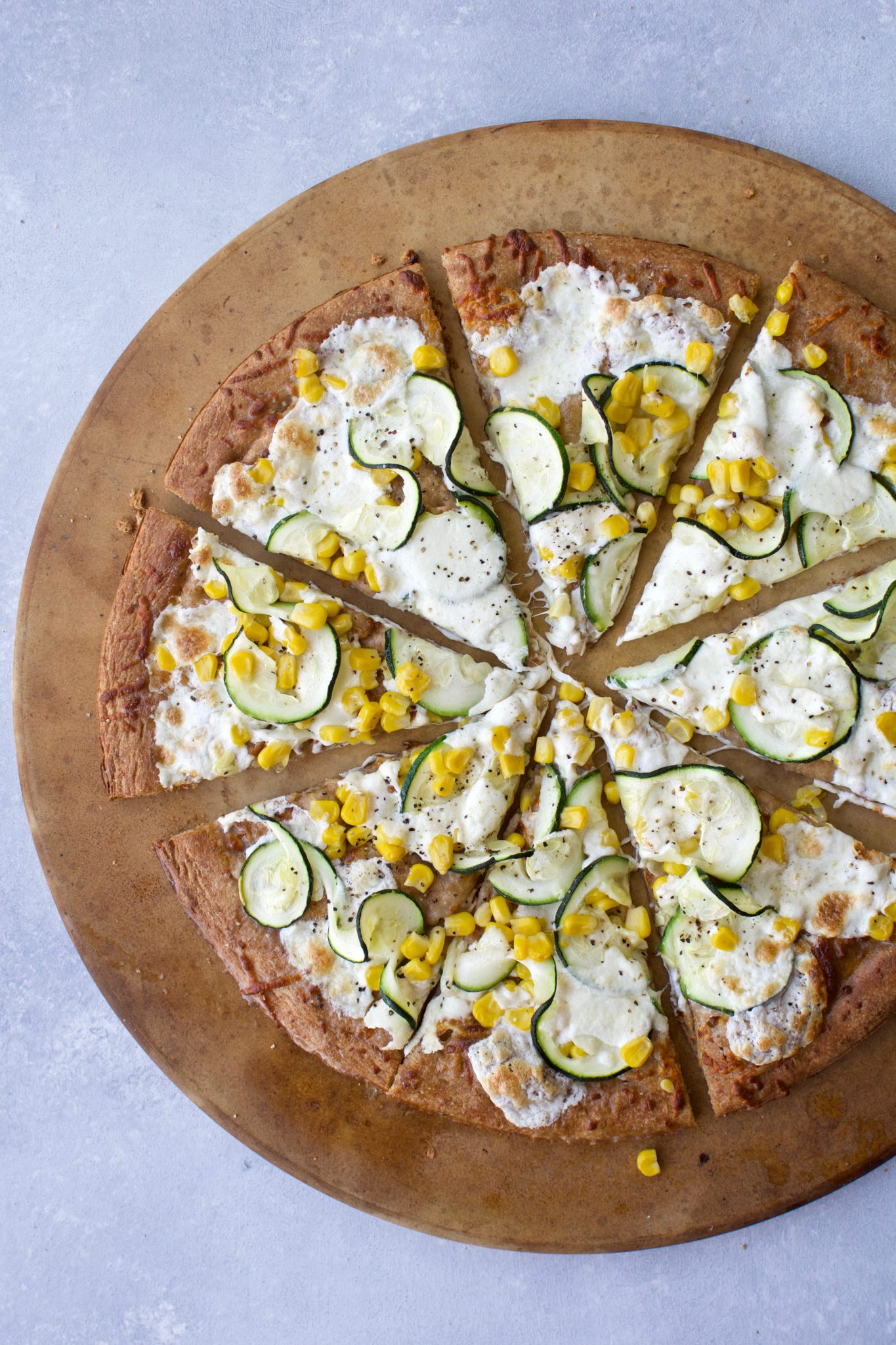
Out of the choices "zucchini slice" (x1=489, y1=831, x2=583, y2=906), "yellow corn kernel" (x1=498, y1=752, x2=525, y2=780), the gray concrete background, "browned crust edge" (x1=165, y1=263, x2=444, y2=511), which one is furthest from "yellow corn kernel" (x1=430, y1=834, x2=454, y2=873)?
"browned crust edge" (x1=165, y1=263, x2=444, y2=511)

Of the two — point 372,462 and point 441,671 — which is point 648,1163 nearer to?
point 441,671

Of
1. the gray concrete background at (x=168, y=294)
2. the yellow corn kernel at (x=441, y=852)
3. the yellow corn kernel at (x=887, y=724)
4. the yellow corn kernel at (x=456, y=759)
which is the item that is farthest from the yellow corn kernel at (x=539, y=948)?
the yellow corn kernel at (x=887, y=724)

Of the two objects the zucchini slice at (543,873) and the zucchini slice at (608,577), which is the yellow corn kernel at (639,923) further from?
the zucchini slice at (608,577)

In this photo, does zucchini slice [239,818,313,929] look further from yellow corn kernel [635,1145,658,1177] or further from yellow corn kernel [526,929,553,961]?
yellow corn kernel [635,1145,658,1177]

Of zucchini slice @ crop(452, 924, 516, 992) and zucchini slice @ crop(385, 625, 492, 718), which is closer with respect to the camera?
zucchini slice @ crop(452, 924, 516, 992)

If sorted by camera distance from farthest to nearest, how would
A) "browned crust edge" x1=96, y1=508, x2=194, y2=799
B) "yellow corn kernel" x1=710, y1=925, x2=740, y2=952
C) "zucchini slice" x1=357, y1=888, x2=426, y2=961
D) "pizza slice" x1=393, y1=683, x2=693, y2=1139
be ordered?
"browned crust edge" x1=96, y1=508, x2=194, y2=799 → "zucchini slice" x1=357, y1=888, x2=426, y2=961 → "pizza slice" x1=393, y1=683, x2=693, y2=1139 → "yellow corn kernel" x1=710, y1=925, x2=740, y2=952

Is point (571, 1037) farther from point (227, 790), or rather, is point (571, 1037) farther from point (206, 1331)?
point (206, 1331)

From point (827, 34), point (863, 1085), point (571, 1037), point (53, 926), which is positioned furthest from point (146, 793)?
point (827, 34)

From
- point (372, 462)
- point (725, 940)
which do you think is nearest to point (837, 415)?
point (372, 462)
